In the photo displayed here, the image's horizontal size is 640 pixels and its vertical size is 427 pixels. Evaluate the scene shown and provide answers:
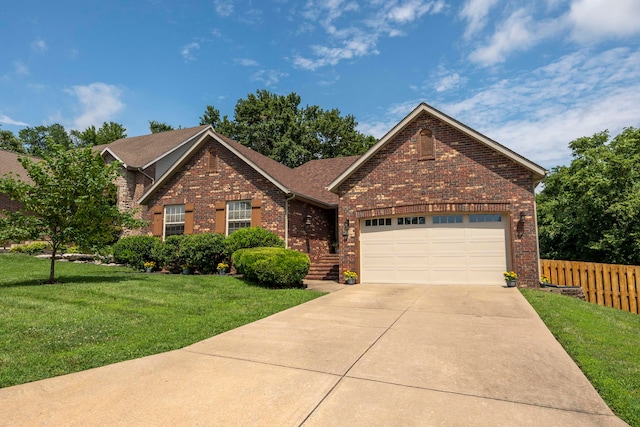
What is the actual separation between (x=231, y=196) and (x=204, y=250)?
2.99 metres

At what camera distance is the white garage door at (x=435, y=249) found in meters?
11.9

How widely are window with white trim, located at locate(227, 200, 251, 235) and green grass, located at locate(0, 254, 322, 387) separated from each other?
454 centimetres

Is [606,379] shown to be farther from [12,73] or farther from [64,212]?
[12,73]

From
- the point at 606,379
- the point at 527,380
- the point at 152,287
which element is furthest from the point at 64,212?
the point at 606,379

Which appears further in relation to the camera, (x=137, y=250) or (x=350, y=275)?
(x=137, y=250)

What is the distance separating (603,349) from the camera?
5.02 metres

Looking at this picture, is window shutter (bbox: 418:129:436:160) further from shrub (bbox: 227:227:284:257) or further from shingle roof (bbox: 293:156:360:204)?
shrub (bbox: 227:227:284:257)

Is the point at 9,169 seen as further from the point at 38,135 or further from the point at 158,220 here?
the point at 38,135

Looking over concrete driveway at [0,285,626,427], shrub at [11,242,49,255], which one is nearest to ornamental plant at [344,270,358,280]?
concrete driveway at [0,285,626,427]

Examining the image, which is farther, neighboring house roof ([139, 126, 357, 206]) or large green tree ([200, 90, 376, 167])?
large green tree ([200, 90, 376, 167])

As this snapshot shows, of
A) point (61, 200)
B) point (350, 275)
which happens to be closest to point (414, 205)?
point (350, 275)

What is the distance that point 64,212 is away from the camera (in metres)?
10.2

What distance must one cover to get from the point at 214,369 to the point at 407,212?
31.8ft

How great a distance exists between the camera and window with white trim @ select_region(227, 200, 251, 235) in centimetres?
1595
